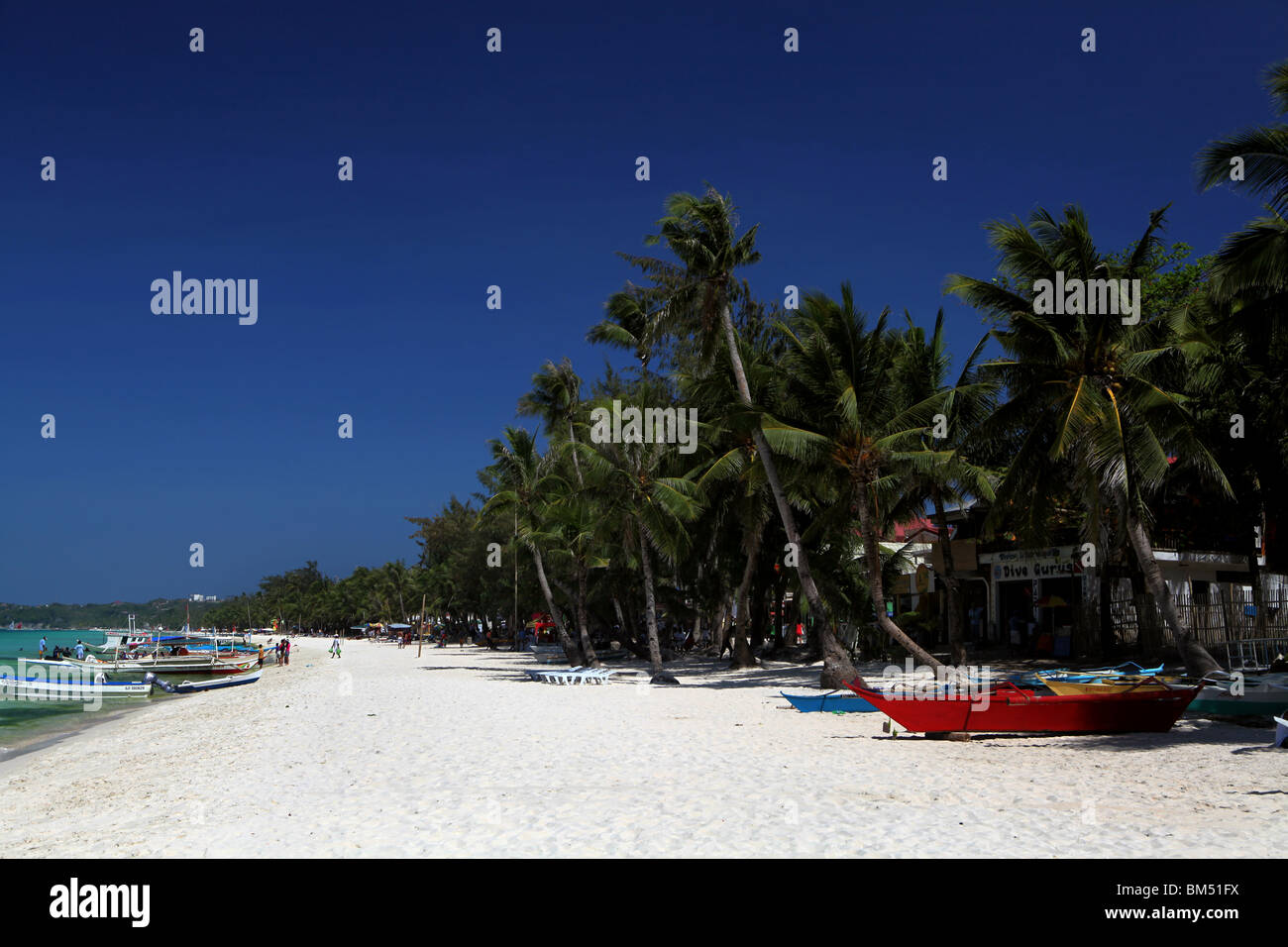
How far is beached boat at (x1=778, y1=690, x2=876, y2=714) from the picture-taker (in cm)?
1680

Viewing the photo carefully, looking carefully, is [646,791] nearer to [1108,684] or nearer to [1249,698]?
[1108,684]

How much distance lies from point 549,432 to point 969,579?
54.9ft

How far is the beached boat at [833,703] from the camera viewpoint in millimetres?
16797

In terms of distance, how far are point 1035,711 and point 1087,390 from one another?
21.1 ft

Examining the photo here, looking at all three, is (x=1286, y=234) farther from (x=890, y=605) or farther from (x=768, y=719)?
(x=890, y=605)

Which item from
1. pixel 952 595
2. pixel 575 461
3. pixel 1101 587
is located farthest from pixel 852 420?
pixel 575 461

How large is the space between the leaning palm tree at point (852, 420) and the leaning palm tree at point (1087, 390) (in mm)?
2081

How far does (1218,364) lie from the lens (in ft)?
57.2

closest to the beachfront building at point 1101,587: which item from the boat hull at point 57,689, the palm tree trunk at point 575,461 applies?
the palm tree trunk at point 575,461

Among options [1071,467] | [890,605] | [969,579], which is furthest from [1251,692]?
[890,605]
